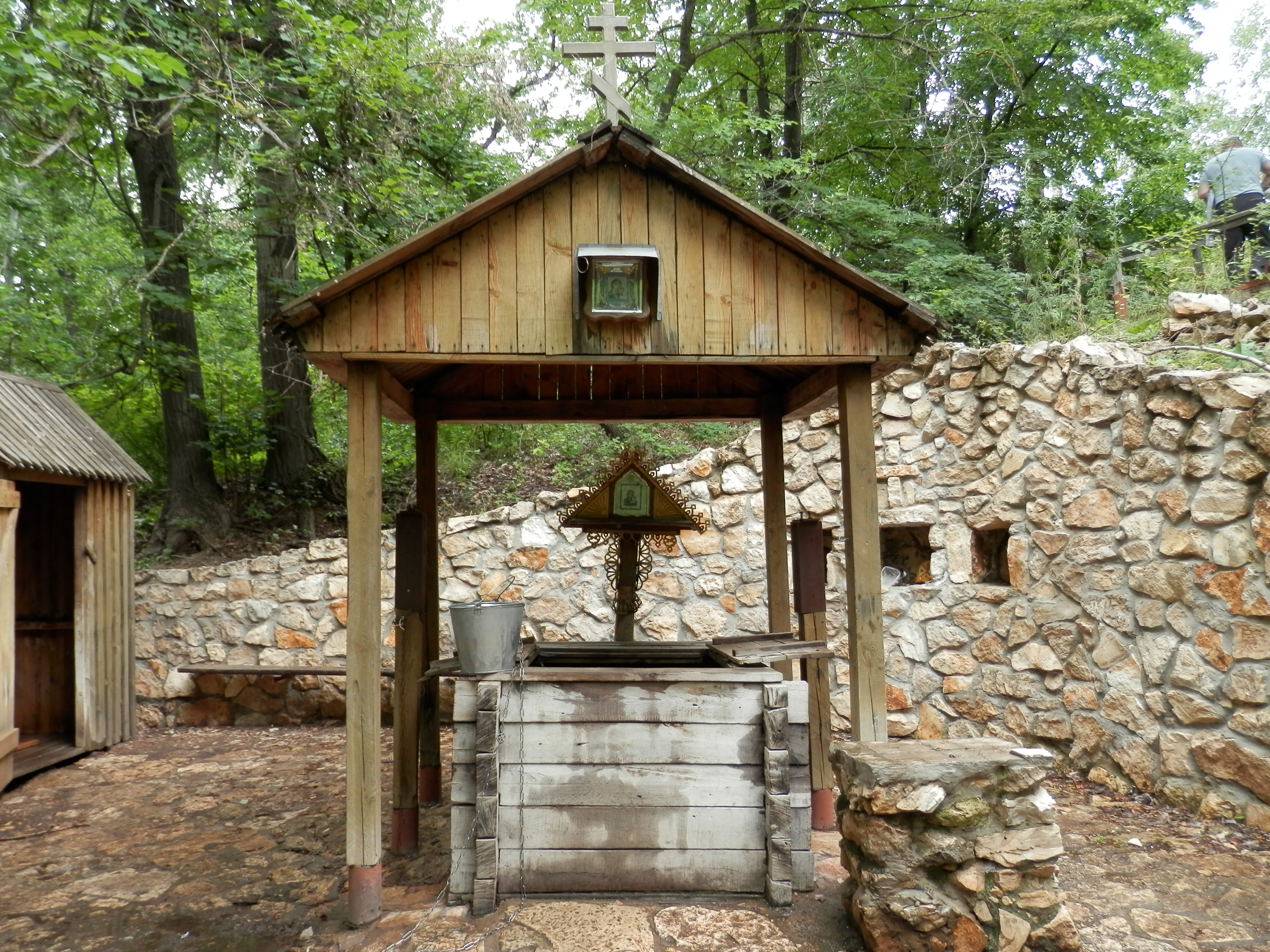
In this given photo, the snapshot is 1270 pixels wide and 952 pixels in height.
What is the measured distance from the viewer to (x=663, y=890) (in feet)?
11.4

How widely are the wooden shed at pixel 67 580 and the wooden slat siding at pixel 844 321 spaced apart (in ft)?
17.2

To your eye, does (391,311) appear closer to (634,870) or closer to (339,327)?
(339,327)

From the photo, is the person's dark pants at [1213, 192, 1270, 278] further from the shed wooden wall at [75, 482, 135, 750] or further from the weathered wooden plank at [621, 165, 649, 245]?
the shed wooden wall at [75, 482, 135, 750]

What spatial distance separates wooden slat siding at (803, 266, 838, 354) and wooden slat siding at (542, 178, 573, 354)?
97cm

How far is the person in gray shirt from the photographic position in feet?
22.3

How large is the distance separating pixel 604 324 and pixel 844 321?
100cm

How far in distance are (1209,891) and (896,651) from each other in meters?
2.58

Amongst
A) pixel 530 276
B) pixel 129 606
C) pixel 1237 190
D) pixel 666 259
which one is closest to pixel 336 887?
pixel 530 276

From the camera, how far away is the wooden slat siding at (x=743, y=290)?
3525 mm

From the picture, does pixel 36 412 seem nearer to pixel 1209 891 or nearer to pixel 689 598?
pixel 689 598

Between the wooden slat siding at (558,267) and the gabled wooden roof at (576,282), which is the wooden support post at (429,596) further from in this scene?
the wooden slat siding at (558,267)

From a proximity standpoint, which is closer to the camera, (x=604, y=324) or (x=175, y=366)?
(x=604, y=324)

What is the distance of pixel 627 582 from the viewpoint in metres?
4.64

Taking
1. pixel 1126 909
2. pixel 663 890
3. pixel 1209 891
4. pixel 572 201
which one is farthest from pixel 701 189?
pixel 1209 891
